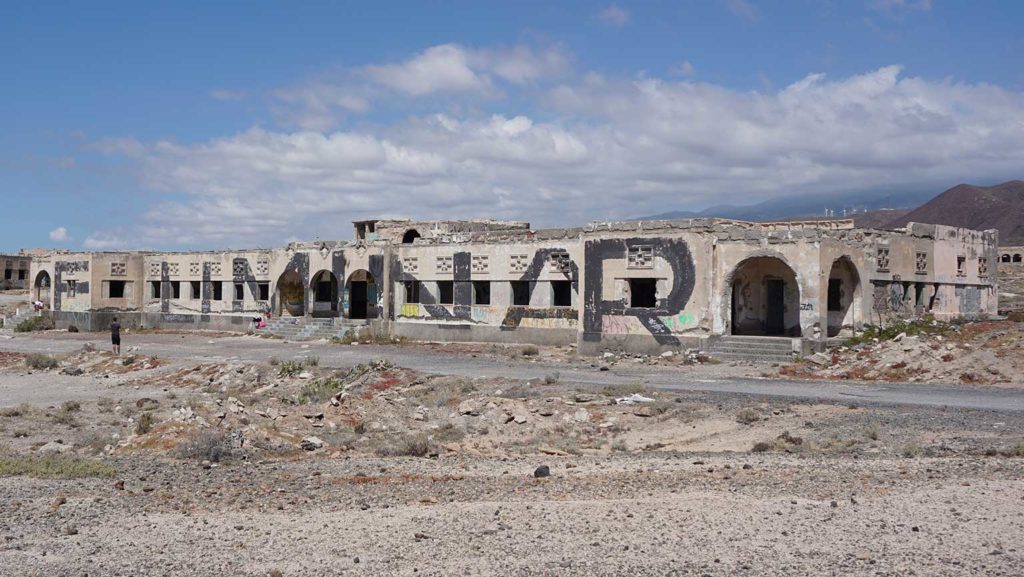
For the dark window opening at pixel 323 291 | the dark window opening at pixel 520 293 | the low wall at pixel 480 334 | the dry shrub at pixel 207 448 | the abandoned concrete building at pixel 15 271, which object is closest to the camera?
the dry shrub at pixel 207 448

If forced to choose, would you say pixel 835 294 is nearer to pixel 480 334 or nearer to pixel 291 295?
pixel 480 334

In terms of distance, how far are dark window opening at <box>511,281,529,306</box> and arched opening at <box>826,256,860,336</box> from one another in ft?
37.3

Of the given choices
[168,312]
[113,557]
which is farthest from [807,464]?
[168,312]

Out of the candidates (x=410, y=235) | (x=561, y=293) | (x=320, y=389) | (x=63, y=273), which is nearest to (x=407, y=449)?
(x=320, y=389)

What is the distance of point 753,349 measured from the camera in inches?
1112

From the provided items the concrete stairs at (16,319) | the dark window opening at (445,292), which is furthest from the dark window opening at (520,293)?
the concrete stairs at (16,319)

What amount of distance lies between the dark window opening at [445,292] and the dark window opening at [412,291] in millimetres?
1270

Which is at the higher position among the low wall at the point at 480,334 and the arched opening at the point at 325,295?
the arched opening at the point at 325,295

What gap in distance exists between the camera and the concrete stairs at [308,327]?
40.0 metres

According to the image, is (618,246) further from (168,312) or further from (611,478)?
(168,312)

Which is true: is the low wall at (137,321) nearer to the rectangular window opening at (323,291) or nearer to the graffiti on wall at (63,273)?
the graffiti on wall at (63,273)

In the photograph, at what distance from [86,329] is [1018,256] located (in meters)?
64.3

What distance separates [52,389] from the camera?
2553 cm

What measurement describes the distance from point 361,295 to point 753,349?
24.6 meters
